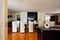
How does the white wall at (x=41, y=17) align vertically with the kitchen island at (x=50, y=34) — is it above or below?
above

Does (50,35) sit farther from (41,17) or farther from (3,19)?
(41,17)

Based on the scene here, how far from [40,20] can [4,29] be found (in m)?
9.42

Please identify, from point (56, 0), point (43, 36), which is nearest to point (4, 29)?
point (43, 36)

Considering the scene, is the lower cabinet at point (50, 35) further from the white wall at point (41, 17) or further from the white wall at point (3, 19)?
the white wall at point (41, 17)

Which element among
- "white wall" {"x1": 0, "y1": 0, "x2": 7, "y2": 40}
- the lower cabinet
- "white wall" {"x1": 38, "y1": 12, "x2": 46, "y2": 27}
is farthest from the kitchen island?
"white wall" {"x1": 38, "y1": 12, "x2": 46, "y2": 27}

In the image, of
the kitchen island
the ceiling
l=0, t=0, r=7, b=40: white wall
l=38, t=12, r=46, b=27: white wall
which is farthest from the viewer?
l=38, t=12, r=46, b=27: white wall

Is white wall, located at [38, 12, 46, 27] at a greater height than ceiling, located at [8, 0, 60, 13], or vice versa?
ceiling, located at [8, 0, 60, 13]

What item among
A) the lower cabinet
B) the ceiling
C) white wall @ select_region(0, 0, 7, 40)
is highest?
the ceiling

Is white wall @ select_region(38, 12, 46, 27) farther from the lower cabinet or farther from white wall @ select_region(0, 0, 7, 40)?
white wall @ select_region(0, 0, 7, 40)

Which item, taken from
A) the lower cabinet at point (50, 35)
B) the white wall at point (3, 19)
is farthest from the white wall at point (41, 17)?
the white wall at point (3, 19)

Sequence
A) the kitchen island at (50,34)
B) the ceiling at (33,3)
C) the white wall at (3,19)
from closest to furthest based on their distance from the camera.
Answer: the white wall at (3,19)
the kitchen island at (50,34)
the ceiling at (33,3)

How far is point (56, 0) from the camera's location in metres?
4.60

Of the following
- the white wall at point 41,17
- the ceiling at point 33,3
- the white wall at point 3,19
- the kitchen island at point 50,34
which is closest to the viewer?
the white wall at point 3,19

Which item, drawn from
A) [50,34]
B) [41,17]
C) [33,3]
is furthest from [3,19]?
[41,17]
